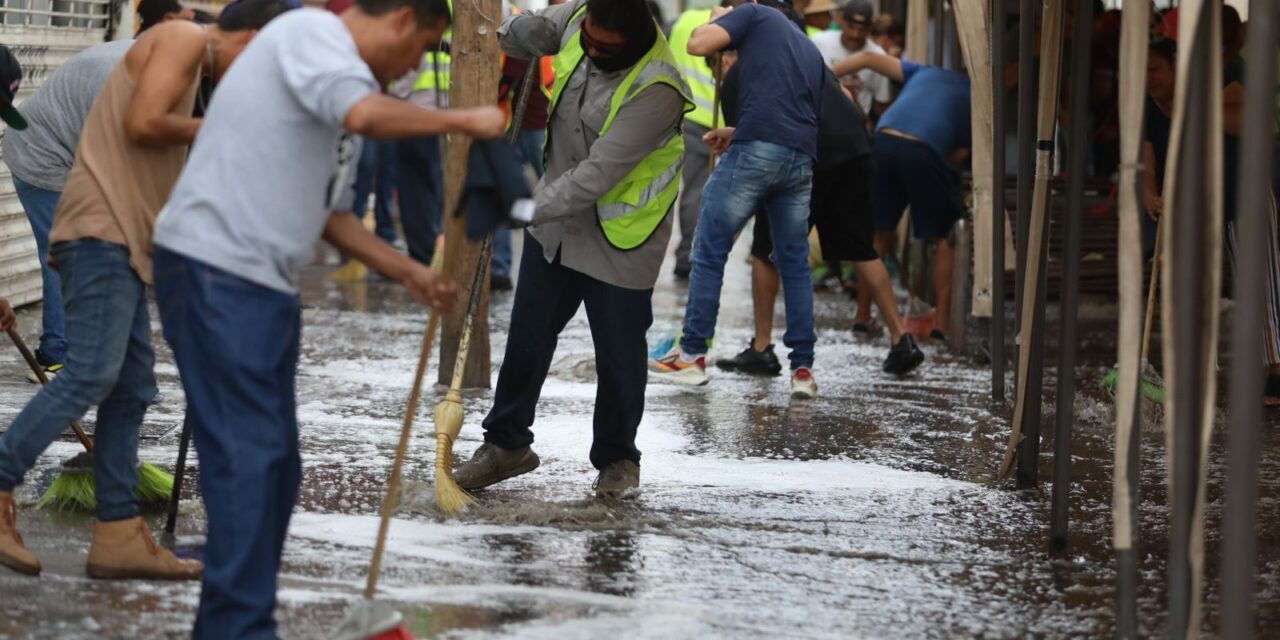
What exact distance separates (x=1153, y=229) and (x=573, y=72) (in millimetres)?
4051

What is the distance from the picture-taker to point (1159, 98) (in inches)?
318

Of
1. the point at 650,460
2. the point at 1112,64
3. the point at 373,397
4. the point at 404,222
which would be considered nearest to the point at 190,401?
the point at 650,460

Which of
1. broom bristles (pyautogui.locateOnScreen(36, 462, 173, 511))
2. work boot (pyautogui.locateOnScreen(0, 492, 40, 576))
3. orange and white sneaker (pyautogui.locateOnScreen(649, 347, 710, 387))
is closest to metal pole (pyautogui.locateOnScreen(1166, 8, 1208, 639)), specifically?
work boot (pyautogui.locateOnScreen(0, 492, 40, 576))

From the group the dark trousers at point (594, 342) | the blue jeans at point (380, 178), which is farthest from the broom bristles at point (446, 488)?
the blue jeans at point (380, 178)

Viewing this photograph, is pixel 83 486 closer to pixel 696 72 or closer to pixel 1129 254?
pixel 1129 254

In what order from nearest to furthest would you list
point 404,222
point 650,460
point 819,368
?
point 650,460 → point 819,368 → point 404,222

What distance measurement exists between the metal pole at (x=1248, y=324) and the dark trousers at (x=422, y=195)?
9.94m

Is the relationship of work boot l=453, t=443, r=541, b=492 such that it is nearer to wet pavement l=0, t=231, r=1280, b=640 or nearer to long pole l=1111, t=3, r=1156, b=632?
wet pavement l=0, t=231, r=1280, b=640

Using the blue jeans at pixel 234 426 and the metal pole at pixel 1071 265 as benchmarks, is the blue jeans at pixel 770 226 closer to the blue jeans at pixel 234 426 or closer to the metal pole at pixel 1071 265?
the metal pole at pixel 1071 265

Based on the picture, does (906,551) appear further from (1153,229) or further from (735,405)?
(1153,229)

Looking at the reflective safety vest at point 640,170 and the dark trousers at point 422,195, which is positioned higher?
the reflective safety vest at point 640,170

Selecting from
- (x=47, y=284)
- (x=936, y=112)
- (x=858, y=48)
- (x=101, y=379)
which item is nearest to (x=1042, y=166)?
(x=101, y=379)

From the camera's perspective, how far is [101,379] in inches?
184

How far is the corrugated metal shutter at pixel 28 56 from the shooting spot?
31.9ft
